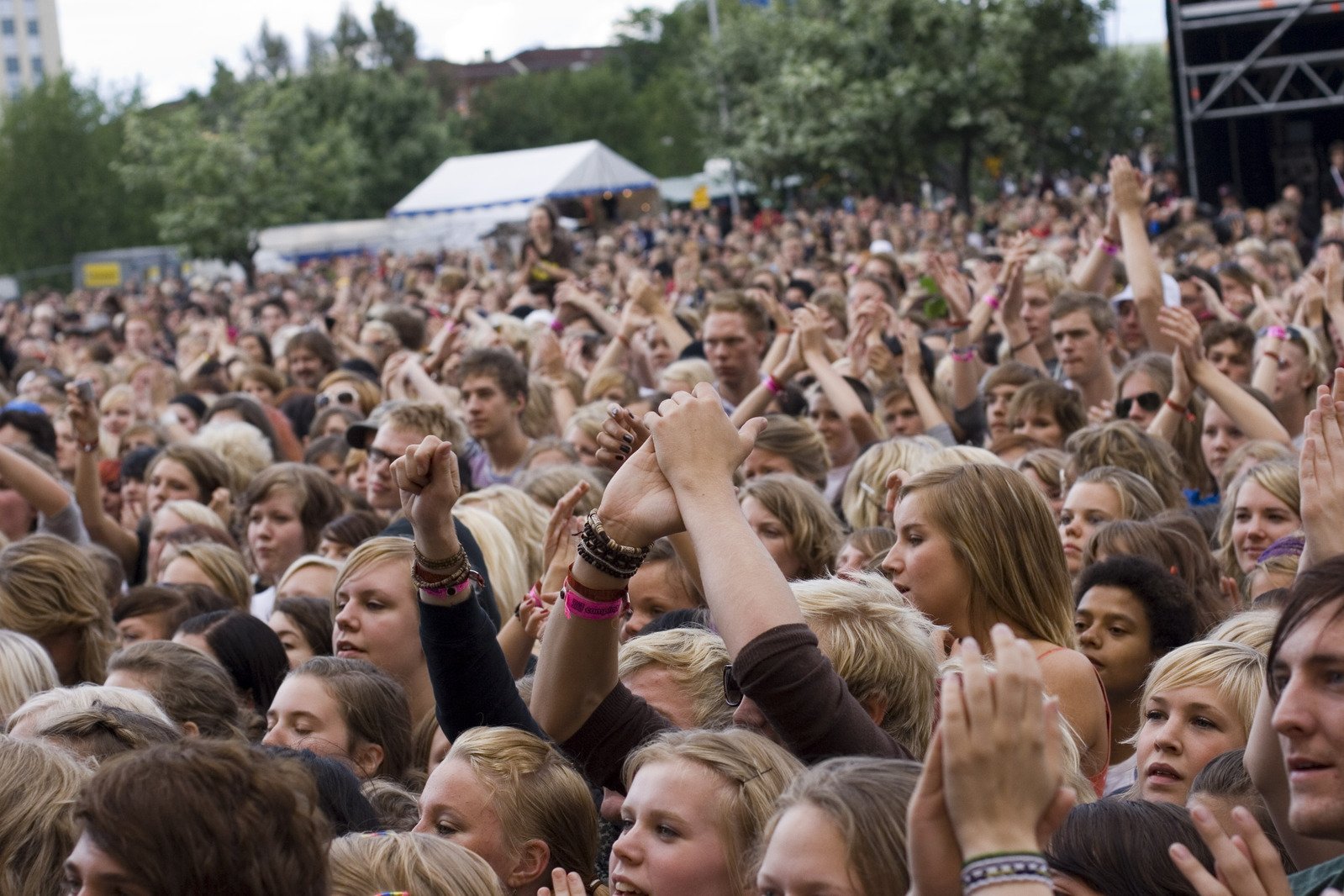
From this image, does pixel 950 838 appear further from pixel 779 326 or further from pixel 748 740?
pixel 779 326

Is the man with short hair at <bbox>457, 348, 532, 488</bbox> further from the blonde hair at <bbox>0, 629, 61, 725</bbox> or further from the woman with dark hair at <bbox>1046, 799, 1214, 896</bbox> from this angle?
the woman with dark hair at <bbox>1046, 799, 1214, 896</bbox>

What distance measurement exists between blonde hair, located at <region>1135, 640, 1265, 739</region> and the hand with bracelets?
5.27ft

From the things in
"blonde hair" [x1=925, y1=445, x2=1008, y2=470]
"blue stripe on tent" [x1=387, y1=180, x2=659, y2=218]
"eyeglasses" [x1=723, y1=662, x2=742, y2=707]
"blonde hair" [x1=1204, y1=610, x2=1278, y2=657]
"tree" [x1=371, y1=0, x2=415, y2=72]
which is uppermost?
"tree" [x1=371, y1=0, x2=415, y2=72]

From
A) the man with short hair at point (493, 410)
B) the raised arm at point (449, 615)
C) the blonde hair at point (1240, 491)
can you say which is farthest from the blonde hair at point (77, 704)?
the man with short hair at point (493, 410)

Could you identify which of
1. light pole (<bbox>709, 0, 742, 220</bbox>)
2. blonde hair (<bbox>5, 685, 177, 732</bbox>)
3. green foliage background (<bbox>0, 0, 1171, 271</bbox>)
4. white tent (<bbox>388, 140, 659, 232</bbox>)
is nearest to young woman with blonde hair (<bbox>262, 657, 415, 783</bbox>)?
blonde hair (<bbox>5, 685, 177, 732</bbox>)

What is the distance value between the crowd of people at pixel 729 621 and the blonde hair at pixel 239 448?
26 mm

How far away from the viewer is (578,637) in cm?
334

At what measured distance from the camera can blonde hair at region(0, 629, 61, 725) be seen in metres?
4.47

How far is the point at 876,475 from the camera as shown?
6.01 meters

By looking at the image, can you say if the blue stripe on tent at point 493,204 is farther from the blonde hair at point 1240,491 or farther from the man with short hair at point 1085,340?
the blonde hair at point 1240,491

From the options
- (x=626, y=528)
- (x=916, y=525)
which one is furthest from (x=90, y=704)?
(x=916, y=525)

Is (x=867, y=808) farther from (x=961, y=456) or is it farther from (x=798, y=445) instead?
(x=798, y=445)

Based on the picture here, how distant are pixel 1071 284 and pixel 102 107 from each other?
65.2 m

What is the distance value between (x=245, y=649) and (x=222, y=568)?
46.6 inches
